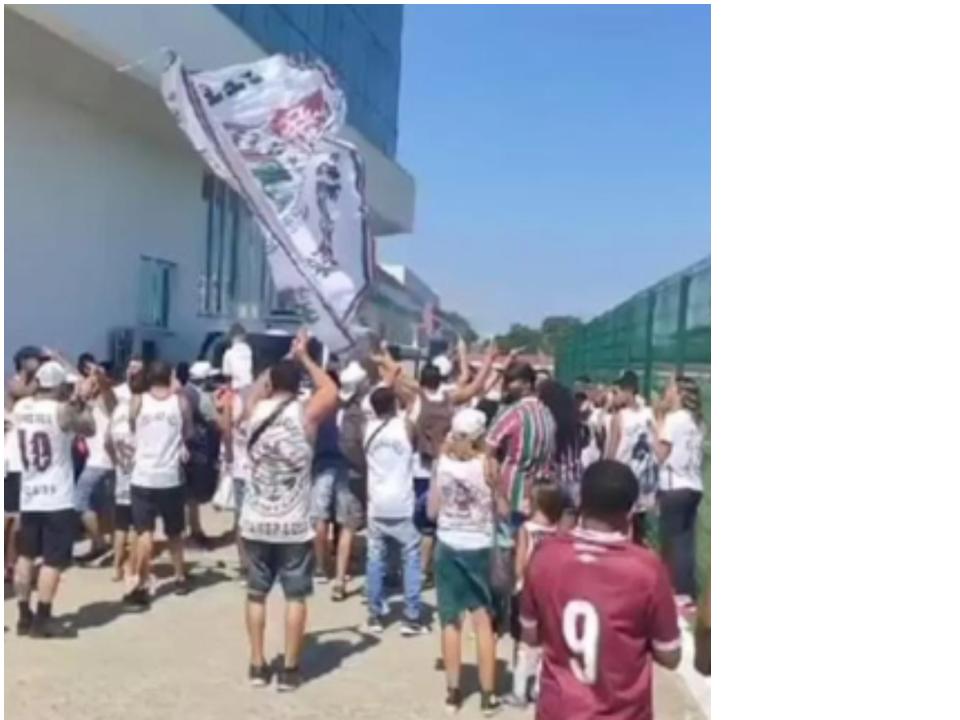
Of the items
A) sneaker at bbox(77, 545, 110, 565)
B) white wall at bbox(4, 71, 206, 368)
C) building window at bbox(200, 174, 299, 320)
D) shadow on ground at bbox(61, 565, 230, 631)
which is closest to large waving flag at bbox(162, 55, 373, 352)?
shadow on ground at bbox(61, 565, 230, 631)

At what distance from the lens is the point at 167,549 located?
8.52 m

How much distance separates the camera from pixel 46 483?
6.41m

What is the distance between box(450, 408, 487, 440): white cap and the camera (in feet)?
18.6

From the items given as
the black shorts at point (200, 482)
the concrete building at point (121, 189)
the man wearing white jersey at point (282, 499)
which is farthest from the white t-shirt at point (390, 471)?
the concrete building at point (121, 189)

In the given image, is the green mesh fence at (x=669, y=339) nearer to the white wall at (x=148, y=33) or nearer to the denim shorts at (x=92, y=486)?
the white wall at (x=148, y=33)

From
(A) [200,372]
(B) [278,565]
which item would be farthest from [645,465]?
(A) [200,372]

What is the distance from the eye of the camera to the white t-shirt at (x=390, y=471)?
6.68 metres

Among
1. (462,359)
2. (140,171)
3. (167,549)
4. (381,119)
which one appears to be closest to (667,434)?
(462,359)

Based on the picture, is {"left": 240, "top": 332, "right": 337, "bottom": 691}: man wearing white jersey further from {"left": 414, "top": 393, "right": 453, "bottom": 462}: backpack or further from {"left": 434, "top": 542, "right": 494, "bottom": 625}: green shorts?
{"left": 414, "top": 393, "right": 453, "bottom": 462}: backpack

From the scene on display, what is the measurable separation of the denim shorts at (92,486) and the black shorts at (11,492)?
1.11 metres

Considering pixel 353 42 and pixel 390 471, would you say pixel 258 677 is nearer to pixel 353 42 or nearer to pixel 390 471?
pixel 390 471

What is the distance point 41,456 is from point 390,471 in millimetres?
→ 1679
